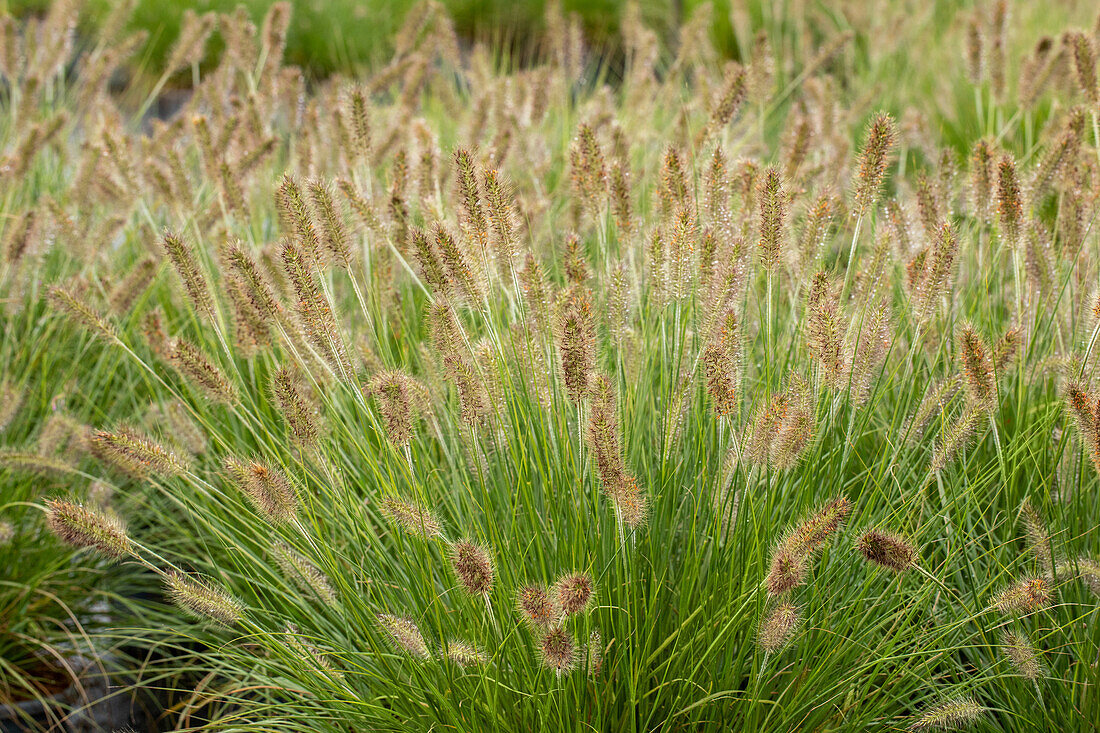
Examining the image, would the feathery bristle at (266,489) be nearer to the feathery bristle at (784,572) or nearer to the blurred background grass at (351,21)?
the feathery bristle at (784,572)

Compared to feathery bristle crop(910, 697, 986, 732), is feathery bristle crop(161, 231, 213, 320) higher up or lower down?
higher up

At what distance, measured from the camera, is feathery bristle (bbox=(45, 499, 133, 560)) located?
1.66m

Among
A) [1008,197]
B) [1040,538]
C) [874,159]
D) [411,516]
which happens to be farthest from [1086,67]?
[411,516]

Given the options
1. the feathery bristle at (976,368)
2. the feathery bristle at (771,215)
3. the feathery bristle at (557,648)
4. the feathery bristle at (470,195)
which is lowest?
the feathery bristle at (557,648)

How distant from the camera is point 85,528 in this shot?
168 cm

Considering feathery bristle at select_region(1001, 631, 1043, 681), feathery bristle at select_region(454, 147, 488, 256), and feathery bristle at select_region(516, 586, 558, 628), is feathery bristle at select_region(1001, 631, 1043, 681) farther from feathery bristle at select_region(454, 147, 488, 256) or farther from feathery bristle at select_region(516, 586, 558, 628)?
feathery bristle at select_region(454, 147, 488, 256)

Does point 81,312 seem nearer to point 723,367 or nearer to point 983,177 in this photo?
point 723,367

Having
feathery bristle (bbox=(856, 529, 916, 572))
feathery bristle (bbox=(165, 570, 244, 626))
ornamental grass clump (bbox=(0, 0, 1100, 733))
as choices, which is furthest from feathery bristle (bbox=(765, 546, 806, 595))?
feathery bristle (bbox=(165, 570, 244, 626))

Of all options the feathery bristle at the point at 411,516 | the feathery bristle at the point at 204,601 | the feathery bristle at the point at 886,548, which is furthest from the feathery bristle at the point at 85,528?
the feathery bristle at the point at 886,548

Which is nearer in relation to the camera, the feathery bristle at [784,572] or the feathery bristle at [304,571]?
the feathery bristle at [784,572]

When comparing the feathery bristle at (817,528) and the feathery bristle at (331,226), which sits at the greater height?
the feathery bristle at (331,226)

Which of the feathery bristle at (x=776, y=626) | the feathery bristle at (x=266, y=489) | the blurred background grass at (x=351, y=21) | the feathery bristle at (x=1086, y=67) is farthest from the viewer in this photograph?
the blurred background grass at (x=351, y=21)

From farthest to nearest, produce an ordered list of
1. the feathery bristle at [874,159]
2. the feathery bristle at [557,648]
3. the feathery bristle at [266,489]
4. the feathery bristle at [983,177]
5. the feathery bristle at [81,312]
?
the feathery bristle at [983,177], the feathery bristle at [81,312], the feathery bristle at [874,159], the feathery bristle at [266,489], the feathery bristle at [557,648]

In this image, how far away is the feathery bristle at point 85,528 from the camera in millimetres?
1663
